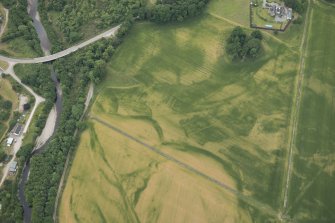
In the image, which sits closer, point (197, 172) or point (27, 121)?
point (197, 172)

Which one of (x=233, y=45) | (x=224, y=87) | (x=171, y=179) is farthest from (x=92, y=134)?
(x=233, y=45)

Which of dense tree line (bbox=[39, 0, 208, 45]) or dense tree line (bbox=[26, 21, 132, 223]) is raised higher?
dense tree line (bbox=[39, 0, 208, 45])

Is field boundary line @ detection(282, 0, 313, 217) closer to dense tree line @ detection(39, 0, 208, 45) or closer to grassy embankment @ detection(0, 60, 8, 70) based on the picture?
dense tree line @ detection(39, 0, 208, 45)

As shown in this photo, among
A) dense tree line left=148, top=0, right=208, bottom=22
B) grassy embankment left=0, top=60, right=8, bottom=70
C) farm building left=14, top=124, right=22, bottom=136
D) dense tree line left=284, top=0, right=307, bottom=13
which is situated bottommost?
farm building left=14, top=124, right=22, bottom=136

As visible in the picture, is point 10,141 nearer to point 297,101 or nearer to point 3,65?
point 3,65

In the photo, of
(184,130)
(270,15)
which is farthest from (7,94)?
(270,15)

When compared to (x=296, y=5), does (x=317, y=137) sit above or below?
below

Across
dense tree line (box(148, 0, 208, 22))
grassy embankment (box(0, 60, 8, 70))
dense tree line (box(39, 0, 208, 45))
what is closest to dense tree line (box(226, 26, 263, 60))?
dense tree line (box(148, 0, 208, 22))
